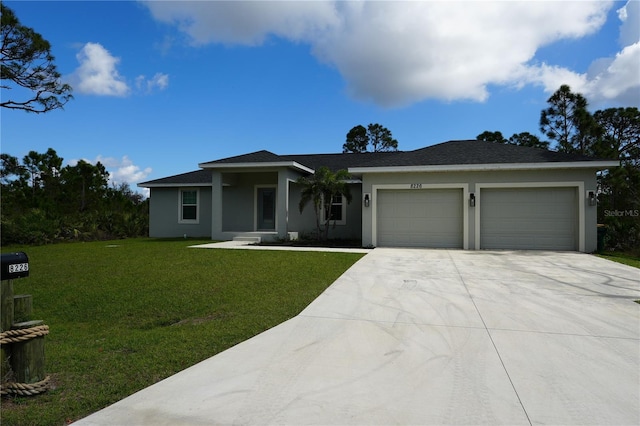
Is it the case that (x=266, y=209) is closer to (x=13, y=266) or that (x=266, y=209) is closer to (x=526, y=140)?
(x=13, y=266)

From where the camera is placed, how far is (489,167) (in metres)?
12.7

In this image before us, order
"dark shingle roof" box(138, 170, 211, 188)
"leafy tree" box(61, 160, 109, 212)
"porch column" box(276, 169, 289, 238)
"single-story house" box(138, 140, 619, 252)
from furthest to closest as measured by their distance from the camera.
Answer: "leafy tree" box(61, 160, 109, 212) → "dark shingle roof" box(138, 170, 211, 188) → "porch column" box(276, 169, 289, 238) → "single-story house" box(138, 140, 619, 252)

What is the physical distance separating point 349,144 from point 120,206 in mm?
27125

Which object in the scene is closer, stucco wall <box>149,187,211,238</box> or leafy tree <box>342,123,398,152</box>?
stucco wall <box>149,187,211,238</box>

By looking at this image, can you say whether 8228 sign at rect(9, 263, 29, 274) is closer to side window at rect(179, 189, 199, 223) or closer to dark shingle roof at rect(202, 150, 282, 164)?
dark shingle roof at rect(202, 150, 282, 164)

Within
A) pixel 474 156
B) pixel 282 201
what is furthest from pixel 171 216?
pixel 474 156

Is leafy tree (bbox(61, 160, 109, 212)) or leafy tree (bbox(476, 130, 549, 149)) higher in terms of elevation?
leafy tree (bbox(476, 130, 549, 149))

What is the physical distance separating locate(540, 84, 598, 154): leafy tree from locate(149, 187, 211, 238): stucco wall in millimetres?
22758

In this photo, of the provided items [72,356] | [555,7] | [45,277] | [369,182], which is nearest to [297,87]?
[369,182]

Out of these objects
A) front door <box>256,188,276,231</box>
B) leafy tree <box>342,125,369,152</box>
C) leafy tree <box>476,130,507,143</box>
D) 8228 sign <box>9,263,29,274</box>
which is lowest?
8228 sign <box>9,263,29,274</box>

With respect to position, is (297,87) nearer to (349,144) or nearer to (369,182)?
(369,182)

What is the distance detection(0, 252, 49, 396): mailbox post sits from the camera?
9.03ft

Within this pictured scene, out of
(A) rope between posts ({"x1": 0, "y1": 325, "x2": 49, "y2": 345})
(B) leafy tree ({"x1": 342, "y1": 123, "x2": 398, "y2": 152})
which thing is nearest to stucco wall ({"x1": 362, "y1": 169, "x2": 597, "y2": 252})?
(A) rope between posts ({"x1": 0, "y1": 325, "x2": 49, "y2": 345})

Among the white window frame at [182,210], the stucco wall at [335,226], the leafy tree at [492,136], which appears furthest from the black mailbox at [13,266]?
the leafy tree at [492,136]
